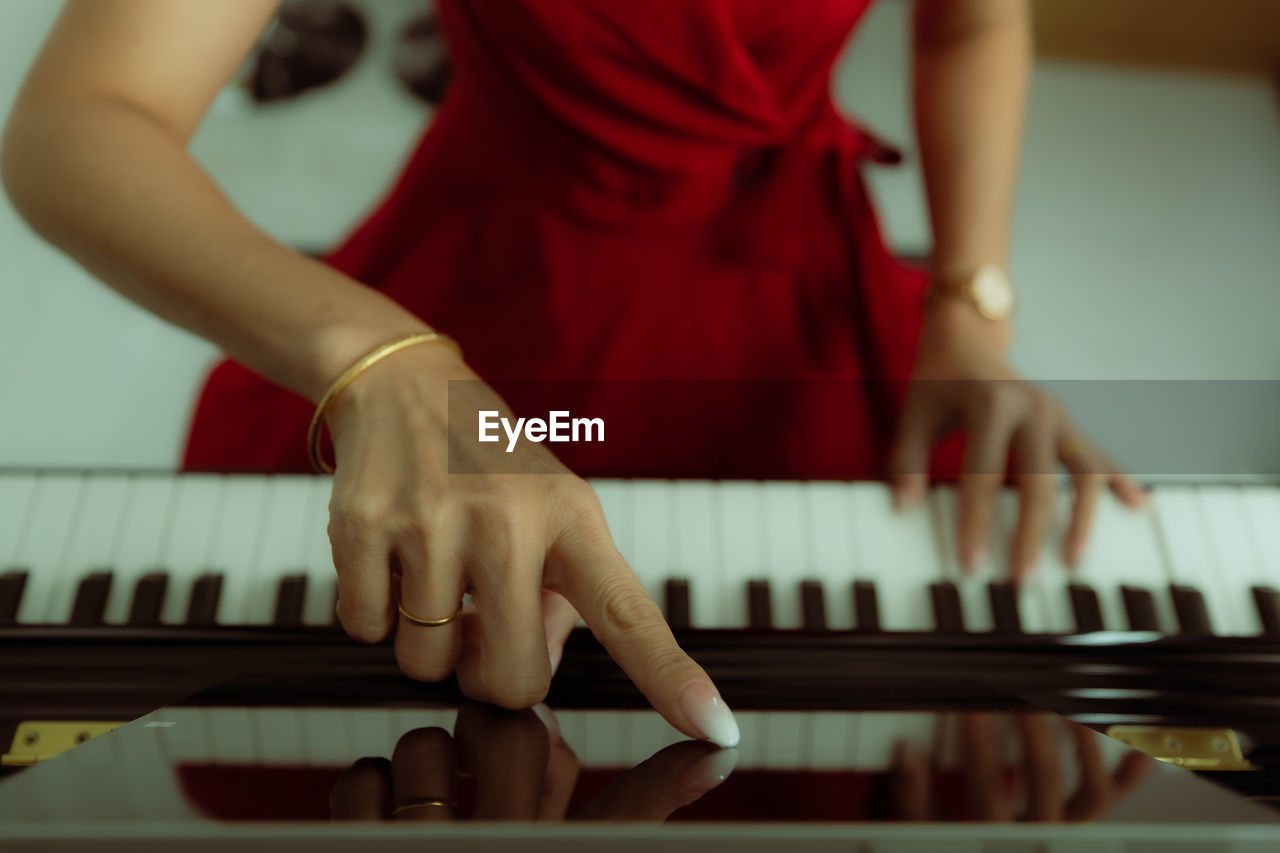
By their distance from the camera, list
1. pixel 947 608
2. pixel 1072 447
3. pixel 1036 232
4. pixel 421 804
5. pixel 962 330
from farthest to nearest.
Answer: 1. pixel 1036 232
2. pixel 962 330
3. pixel 1072 447
4. pixel 947 608
5. pixel 421 804

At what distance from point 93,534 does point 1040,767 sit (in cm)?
49

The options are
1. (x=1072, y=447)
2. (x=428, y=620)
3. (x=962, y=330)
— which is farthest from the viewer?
(x=962, y=330)

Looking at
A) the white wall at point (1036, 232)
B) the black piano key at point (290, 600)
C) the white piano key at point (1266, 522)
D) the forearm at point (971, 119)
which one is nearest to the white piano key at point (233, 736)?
the black piano key at point (290, 600)

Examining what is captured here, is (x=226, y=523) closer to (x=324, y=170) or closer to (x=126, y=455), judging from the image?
(x=126, y=455)

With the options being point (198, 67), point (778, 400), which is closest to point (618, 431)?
point (778, 400)

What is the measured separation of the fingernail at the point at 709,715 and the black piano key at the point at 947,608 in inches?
7.7

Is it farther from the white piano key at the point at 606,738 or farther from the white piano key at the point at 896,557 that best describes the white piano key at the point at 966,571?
the white piano key at the point at 606,738

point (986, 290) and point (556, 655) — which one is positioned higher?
point (986, 290)

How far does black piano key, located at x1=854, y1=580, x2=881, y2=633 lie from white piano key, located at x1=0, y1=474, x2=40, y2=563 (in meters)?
0.48

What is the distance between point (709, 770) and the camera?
9.2 inches

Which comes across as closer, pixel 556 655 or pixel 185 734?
pixel 185 734

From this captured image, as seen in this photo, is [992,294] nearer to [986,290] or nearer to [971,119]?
[986,290]

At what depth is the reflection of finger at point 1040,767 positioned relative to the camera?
198 mm

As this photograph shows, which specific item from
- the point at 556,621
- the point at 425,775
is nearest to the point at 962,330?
the point at 556,621
